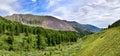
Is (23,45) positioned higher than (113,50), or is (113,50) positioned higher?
(113,50)

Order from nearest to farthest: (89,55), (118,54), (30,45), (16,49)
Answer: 1. (118,54)
2. (89,55)
3. (16,49)
4. (30,45)

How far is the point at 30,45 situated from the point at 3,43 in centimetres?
2191

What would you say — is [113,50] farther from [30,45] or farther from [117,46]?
[30,45]

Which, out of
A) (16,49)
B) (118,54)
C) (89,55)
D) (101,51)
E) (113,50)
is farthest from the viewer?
(16,49)

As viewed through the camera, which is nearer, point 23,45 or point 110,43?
point 110,43

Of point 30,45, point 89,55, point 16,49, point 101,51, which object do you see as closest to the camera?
point 101,51

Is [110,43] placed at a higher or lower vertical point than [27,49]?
higher

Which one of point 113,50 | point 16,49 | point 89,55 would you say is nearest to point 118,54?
point 113,50

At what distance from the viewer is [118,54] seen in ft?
133

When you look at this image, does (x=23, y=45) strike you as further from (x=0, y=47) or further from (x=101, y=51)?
(x=101, y=51)

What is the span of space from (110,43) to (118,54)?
10.2 m

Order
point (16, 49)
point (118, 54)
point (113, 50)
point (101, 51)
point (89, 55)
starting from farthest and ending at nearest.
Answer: point (16, 49) < point (89, 55) < point (101, 51) < point (113, 50) < point (118, 54)

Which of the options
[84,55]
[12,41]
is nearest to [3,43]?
[12,41]

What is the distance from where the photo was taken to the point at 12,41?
653 feet
